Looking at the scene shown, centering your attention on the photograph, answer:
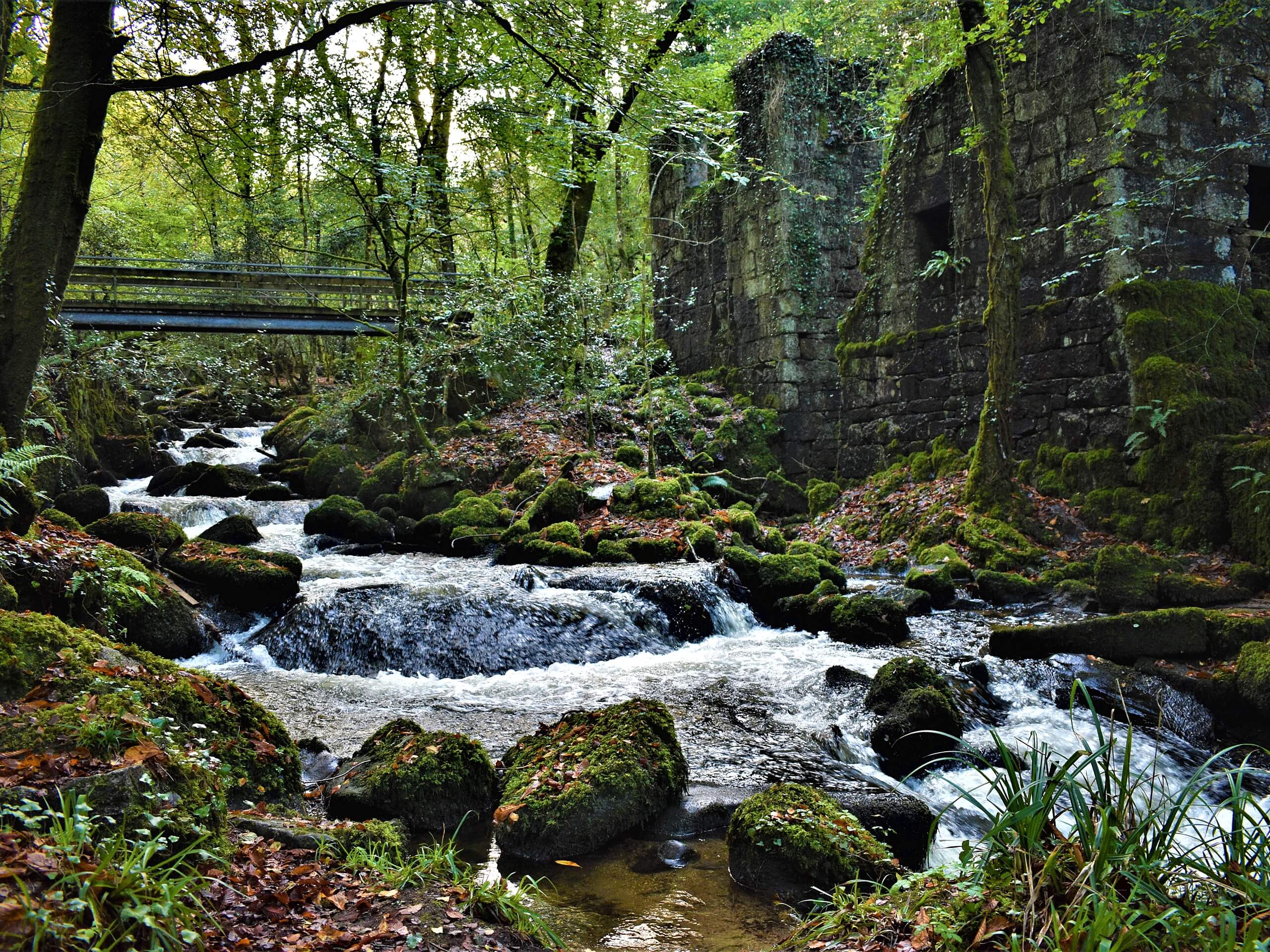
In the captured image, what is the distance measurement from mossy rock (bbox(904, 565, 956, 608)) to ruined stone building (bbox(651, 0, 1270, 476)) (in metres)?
2.37

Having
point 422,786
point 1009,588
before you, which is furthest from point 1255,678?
point 422,786

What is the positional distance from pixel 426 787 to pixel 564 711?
6.23 ft

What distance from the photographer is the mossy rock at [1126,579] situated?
7047 mm

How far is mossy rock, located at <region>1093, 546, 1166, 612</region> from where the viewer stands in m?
7.05

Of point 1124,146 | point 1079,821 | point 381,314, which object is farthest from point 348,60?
point 1079,821

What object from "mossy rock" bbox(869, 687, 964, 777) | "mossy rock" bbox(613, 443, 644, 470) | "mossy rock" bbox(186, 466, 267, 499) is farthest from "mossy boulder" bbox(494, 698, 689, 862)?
"mossy rock" bbox(186, 466, 267, 499)

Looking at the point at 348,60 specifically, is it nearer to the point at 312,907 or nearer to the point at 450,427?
the point at 450,427

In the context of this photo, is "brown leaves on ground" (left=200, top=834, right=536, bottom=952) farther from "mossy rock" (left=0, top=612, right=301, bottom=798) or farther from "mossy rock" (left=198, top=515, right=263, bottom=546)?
"mossy rock" (left=198, top=515, right=263, bottom=546)

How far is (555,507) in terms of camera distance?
11000 mm

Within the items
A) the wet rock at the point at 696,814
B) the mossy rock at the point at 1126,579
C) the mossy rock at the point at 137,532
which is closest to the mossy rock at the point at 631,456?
the mossy rock at the point at 137,532

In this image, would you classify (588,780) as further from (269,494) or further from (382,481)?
(269,494)

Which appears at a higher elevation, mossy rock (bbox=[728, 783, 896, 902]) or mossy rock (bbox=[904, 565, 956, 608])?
mossy rock (bbox=[904, 565, 956, 608])

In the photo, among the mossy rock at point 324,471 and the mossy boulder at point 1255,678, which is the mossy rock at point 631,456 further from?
the mossy boulder at point 1255,678

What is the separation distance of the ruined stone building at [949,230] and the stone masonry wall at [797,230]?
0.04m
